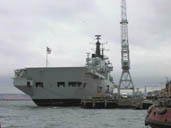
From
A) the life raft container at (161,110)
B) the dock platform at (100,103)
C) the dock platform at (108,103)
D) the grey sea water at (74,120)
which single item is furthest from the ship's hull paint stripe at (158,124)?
the dock platform at (100,103)

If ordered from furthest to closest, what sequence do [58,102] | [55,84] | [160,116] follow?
[58,102] < [55,84] < [160,116]

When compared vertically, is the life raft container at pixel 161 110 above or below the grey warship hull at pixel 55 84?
below

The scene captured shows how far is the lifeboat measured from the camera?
22.2 m

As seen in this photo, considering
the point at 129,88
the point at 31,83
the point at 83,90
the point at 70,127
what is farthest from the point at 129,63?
the point at 70,127

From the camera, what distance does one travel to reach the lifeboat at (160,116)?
72.7ft

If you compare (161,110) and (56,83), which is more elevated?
(56,83)

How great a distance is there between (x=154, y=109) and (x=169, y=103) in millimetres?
1204

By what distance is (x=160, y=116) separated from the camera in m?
22.8

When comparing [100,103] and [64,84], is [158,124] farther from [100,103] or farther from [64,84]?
[64,84]

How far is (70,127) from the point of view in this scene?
33438mm

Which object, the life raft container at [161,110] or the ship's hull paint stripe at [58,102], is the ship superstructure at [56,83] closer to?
the ship's hull paint stripe at [58,102]

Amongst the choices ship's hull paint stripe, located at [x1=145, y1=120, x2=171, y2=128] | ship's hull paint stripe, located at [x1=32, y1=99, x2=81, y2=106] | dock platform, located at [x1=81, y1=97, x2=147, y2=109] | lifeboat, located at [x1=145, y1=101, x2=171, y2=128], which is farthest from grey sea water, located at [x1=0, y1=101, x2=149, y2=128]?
ship's hull paint stripe, located at [x1=32, y1=99, x2=81, y2=106]

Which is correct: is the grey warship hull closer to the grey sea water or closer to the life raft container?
the grey sea water

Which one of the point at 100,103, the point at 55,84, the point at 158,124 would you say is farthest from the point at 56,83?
the point at 158,124
